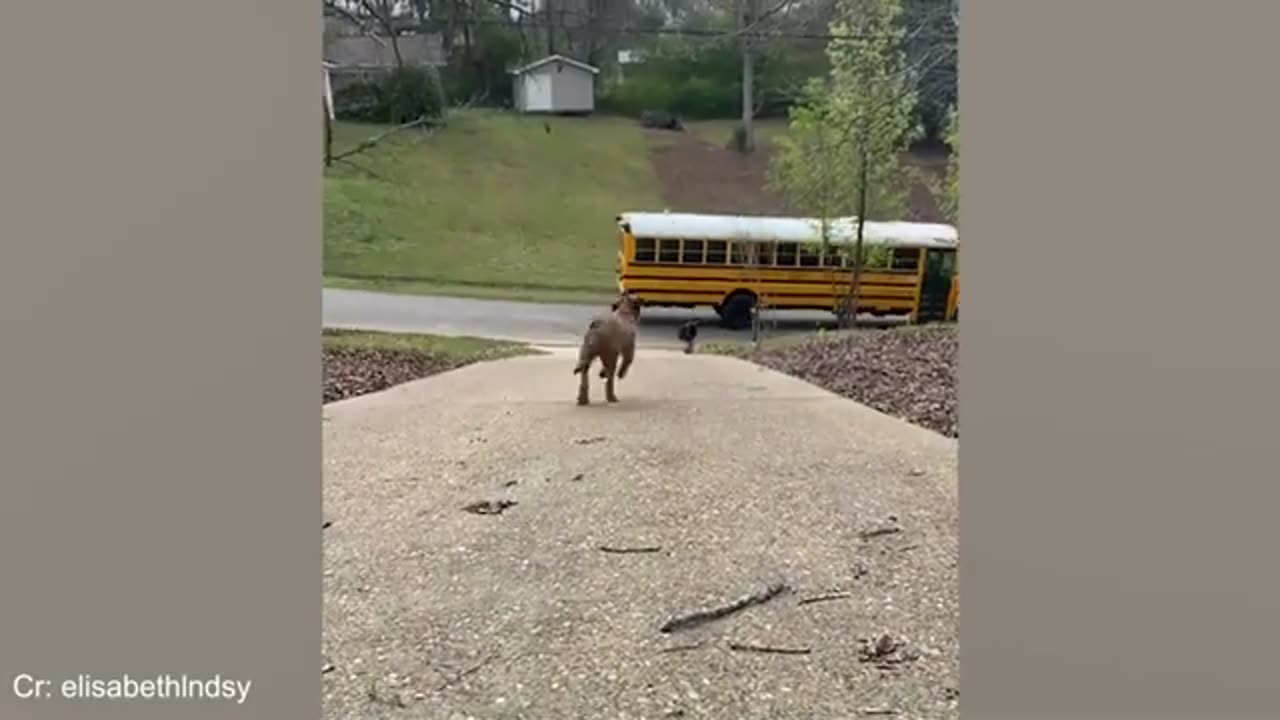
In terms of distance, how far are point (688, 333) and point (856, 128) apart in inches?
43.8

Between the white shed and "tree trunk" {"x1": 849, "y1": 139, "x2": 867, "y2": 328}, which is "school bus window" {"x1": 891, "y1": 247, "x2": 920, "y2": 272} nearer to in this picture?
"tree trunk" {"x1": 849, "y1": 139, "x2": 867, "y2": 328}

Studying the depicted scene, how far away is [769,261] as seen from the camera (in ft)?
11.6

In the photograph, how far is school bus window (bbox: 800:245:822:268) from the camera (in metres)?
3.39

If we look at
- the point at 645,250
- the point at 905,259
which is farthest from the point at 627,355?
the point at 905,259

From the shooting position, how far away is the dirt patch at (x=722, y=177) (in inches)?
107

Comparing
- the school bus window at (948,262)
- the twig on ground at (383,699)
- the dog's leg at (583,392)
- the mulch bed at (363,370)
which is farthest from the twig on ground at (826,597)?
the dog's leg at (583,392)

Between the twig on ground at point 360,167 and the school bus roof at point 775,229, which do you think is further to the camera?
the school bus roof at point 775,229

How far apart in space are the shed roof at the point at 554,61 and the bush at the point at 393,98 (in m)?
0.18

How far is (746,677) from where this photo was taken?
5.79 ft

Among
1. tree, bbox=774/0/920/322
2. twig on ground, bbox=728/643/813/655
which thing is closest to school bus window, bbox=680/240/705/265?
tree, bbox=774/0/920/322

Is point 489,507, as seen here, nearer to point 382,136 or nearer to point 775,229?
point 382,136

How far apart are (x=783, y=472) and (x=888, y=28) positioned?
1.24m

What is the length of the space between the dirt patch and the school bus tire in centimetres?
30

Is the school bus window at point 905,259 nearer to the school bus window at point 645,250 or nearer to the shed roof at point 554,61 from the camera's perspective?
the school bus window at point 645,250
